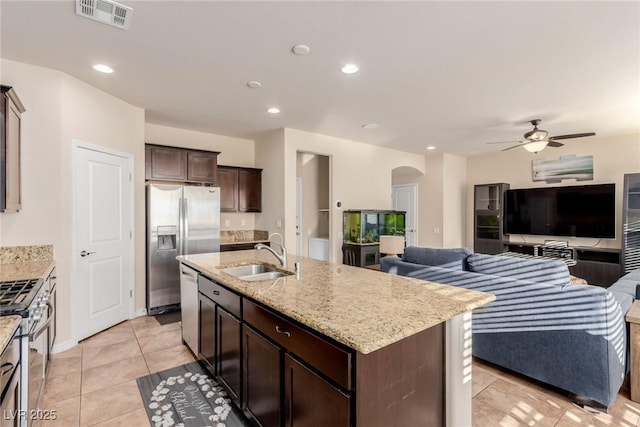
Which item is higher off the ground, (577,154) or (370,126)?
(370,126)

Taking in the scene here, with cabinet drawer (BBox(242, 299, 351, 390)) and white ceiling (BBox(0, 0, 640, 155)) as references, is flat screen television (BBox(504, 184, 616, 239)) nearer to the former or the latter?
white ceiling (BBox(0, 0, 640, 155))

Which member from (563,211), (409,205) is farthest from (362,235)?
(563,211)

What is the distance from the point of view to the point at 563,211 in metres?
6.04

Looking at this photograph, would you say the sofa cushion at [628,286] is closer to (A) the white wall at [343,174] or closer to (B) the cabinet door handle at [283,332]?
(B) the cabinet door handle at [283,332]

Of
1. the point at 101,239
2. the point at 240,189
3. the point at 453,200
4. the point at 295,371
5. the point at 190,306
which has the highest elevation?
the point at 240,189

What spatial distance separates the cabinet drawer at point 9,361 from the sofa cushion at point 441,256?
3092 mm

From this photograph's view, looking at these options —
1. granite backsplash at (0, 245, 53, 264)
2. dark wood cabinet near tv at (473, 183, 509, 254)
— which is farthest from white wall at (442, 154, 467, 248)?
granite backsplash at (0, 245, 53, 264)

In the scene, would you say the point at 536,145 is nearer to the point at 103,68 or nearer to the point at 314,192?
the point at 314,192

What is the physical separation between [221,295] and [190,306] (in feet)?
2.77

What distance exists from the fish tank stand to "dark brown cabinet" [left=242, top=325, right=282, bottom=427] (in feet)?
12.2

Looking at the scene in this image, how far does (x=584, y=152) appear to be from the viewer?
603 centimetres

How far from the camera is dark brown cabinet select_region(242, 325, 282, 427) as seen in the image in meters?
1.63

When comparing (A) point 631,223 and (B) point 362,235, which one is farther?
(B) point 362,235

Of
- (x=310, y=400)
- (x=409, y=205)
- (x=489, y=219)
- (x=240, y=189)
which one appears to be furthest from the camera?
(x=409, y=205)
